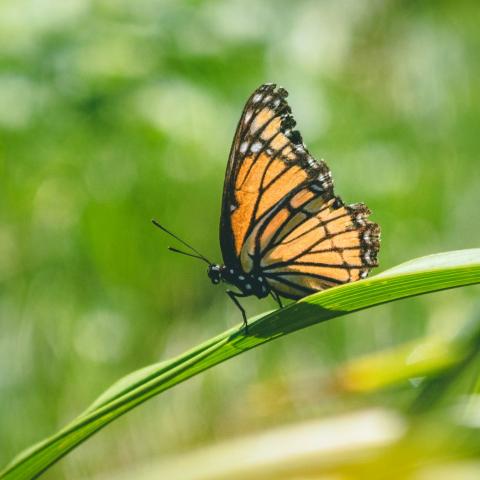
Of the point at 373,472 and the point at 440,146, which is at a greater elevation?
the point at 440,146

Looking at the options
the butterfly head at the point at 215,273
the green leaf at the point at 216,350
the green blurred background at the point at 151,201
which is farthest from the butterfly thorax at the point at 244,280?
the green blurred background at the point at 151,201

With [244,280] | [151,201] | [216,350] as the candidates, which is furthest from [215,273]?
[151,201]

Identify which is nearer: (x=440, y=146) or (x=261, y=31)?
(x=261, y=31)

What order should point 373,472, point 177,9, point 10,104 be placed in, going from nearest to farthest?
point 373,472, point 10,104, point 177,9

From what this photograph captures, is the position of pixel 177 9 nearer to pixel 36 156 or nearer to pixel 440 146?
pixel 36 156

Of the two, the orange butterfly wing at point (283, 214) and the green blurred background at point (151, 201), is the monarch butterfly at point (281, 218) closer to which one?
the orange butterfly wing at point (283, 214)

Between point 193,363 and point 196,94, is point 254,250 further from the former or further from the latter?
point 196,94

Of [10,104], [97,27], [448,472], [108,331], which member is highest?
[97,27]

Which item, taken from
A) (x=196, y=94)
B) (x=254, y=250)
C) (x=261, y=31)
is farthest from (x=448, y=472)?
(x=261, y=31)

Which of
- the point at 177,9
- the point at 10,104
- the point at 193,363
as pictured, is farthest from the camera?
the point at 177,9

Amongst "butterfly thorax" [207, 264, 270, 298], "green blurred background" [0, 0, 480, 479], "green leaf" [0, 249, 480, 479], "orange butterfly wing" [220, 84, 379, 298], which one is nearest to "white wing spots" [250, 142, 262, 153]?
"orange butterfly wing" [220, 84, 379, 298]
